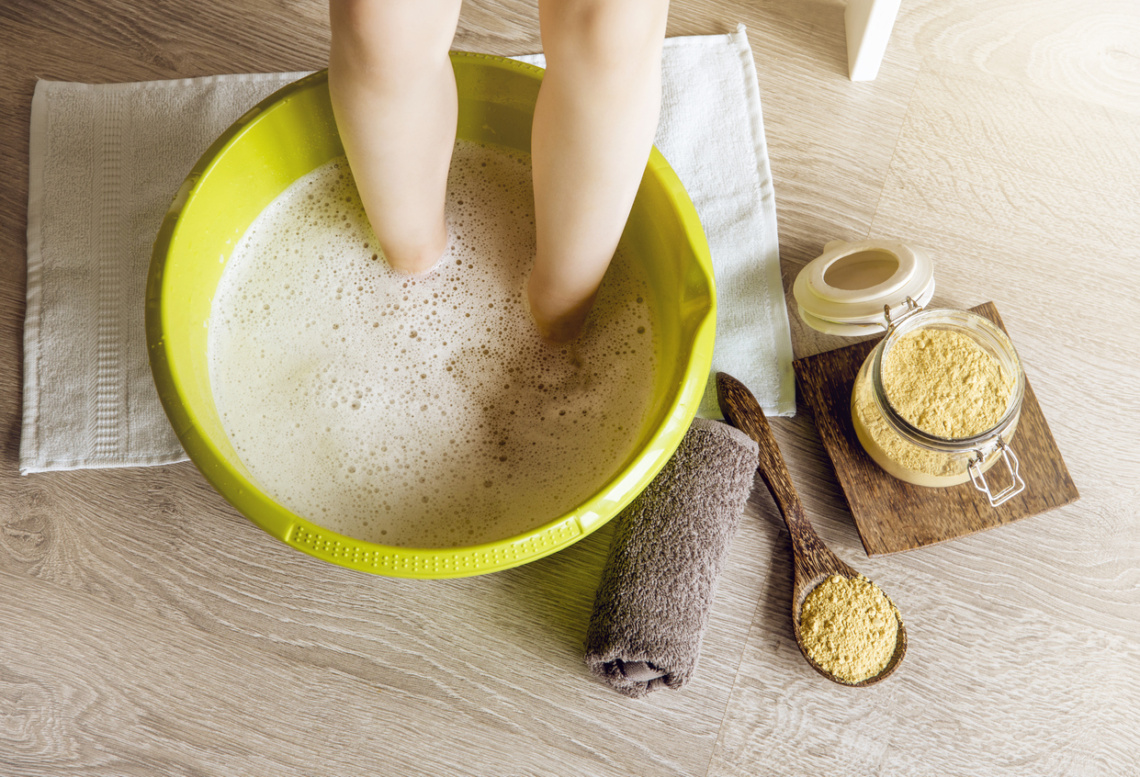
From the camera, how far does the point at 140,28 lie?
72cm

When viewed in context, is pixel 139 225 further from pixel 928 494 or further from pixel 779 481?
pixel 928 494

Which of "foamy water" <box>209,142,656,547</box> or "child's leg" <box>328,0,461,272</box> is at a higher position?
"child's leg" <box>328,0,461,272</box>

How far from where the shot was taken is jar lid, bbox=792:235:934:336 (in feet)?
1.94

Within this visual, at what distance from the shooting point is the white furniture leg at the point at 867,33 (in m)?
0.67

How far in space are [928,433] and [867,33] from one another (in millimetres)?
367

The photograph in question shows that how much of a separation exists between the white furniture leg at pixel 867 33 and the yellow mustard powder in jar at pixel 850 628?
1.51 ft

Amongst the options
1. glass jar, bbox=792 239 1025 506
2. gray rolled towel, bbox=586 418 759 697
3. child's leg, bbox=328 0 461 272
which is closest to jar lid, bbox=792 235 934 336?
glass jar, bbox=792 239 1025 506

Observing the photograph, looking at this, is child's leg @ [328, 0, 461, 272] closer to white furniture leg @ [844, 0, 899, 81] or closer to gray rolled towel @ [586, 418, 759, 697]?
gray rolled towel @ [586, 418, 759, 697]

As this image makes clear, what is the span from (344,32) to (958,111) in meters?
0.59

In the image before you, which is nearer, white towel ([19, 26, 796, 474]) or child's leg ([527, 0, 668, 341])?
child's leg ([527, 0, 668, 341])

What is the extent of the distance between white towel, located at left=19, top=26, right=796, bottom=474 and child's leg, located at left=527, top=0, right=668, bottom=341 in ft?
0.61

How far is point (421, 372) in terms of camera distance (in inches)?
24.6

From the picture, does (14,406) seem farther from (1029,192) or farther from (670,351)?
(1029,192)

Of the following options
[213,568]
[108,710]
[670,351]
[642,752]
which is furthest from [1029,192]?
[108,710]
